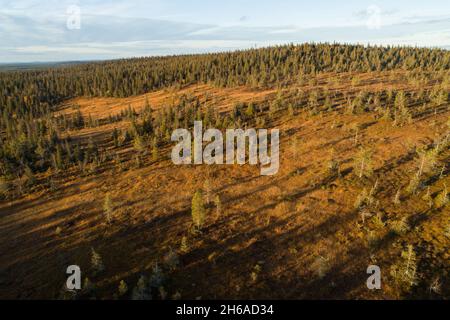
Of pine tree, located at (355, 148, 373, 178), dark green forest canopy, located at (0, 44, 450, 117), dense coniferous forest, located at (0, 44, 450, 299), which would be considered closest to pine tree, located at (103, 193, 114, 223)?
dense coniferous forest, located at (0, 44, 450, 299)

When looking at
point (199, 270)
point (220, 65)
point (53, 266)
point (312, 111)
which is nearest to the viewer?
point (199, 270)

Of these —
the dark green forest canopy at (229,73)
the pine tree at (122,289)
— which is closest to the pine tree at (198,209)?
the pine tree at (122,289)

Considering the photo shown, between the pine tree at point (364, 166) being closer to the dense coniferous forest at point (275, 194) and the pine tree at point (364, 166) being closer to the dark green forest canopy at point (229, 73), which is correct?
the dense coniferous forest at point (275, 194)

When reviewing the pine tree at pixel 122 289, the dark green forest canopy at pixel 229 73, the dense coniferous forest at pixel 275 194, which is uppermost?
the dark green forest canopy at pixel 229 73

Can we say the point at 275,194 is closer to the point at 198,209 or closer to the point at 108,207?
the point at 198,209

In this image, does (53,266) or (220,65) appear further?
(220,65)

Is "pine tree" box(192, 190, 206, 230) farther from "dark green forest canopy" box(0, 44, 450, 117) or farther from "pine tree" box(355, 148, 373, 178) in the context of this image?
"dark green forest canopy" box(0, 44, 450, 117)
